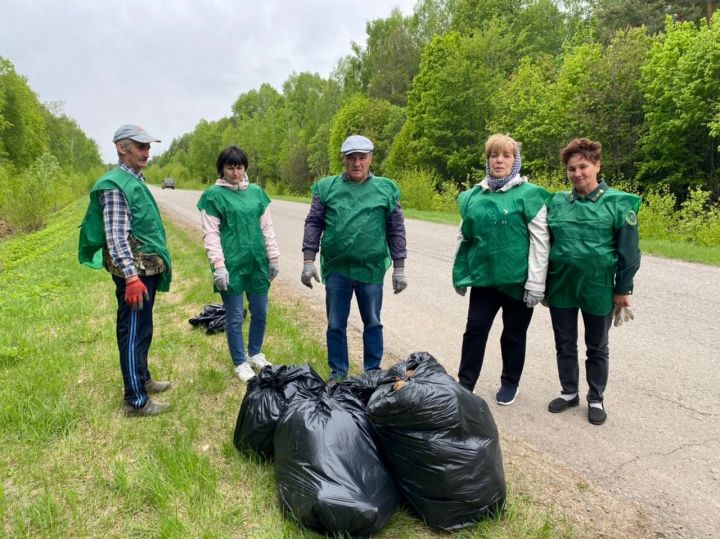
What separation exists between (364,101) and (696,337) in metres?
33.8

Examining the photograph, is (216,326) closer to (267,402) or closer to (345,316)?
(345,316)

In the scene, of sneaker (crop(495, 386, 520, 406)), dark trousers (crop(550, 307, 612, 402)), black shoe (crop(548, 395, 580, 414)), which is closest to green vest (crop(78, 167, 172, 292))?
sneaker (crop(495, 386, 520, 406))

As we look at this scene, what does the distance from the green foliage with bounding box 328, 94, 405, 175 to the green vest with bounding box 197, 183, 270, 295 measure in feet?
92.7

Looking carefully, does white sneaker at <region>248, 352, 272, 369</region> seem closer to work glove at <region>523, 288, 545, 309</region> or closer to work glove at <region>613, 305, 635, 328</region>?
work glove at <region>523, 288, 545, 309</region>

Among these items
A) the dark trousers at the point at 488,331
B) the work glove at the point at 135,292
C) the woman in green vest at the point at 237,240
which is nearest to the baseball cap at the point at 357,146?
the woman in green vest at the point at 237,240

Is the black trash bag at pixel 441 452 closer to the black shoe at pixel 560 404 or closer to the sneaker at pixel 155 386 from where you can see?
the black shoe at pixel 560 404

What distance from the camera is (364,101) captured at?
3584 cm

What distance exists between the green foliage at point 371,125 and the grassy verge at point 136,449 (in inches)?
1097

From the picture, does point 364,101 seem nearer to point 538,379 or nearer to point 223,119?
point 538,379

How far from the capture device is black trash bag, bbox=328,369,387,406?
272 centimetres

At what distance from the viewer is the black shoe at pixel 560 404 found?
3477 millimetres

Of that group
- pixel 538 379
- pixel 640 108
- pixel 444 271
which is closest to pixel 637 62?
pixel 640 108

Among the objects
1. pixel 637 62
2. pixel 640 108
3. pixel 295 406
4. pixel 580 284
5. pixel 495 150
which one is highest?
pixel 637 62

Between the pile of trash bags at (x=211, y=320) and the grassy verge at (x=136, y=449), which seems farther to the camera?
the pile of trash bags at (x=211, y=320)
